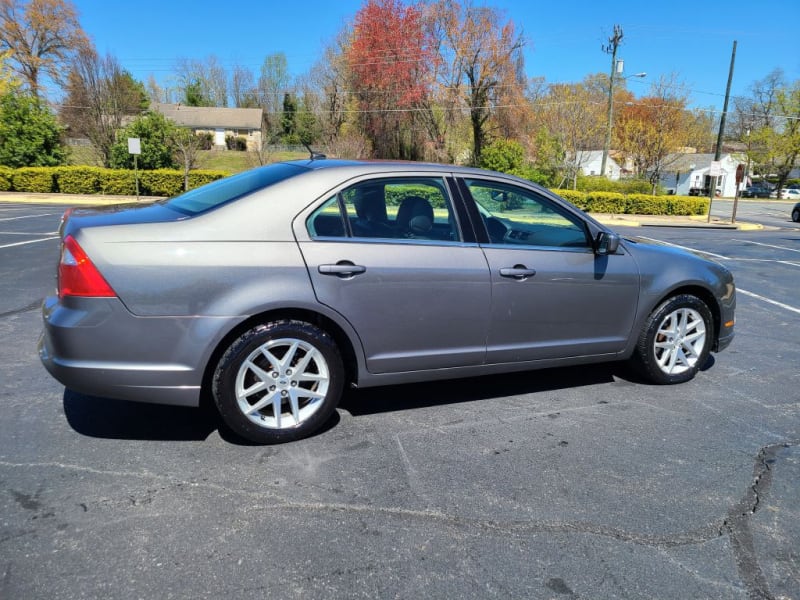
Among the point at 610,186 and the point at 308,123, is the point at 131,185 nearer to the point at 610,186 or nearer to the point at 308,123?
the point at 308,123

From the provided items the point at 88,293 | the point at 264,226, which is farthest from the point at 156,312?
the point at 264,226

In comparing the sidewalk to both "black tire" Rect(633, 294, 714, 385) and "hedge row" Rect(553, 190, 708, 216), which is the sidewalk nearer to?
"hedge row" Rect(553, 190, 708, 216)

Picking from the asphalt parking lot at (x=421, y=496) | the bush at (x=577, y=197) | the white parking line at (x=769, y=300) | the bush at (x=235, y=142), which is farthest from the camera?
the bush at (x=235, y=142)

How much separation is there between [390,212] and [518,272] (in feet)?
3.05

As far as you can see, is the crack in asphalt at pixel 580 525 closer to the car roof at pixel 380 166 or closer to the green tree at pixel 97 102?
the car roof at pixel 380 166

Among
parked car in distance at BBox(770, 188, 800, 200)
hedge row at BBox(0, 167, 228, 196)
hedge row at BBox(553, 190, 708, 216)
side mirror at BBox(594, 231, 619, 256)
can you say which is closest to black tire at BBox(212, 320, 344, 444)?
side mirror at BBox(594, 231, 619, 256)

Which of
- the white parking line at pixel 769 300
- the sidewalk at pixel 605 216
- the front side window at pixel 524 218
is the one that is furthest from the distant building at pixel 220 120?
the front side window at pixel 524 218

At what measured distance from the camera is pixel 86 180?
2758 cm

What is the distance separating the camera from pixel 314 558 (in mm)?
2436

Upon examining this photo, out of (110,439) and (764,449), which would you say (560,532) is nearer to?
(764,449)

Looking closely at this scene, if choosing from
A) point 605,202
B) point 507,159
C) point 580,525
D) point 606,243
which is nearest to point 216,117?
point 507,159

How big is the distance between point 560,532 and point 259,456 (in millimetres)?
1664

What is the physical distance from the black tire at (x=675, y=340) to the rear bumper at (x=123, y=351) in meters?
3.19

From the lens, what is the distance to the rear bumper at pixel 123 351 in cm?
300
